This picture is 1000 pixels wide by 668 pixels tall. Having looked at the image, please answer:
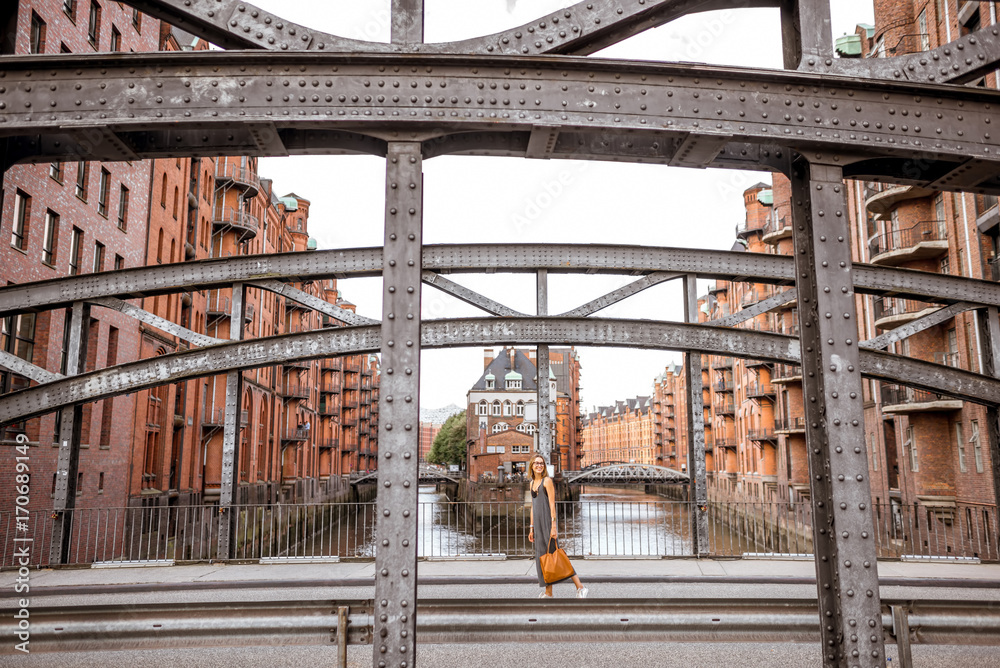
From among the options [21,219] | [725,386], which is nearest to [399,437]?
[21,219]

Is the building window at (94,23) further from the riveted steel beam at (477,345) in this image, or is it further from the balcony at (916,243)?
the balcony at (916,243)

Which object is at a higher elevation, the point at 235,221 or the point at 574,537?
the point at 235,221

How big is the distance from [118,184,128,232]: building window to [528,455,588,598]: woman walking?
70.8 feet

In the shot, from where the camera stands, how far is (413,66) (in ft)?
14.5

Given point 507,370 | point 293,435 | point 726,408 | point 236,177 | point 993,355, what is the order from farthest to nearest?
point 507,370 < point 726,408 < point 293,435 < point 236,177 < point 993,355

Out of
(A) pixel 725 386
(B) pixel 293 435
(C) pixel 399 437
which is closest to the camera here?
(C) pixel 399 437

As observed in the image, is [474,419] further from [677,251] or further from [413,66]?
[413,66]

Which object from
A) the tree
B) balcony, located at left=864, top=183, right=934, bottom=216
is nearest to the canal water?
balcony, located at left=864, top=183, right=934, bottom=216

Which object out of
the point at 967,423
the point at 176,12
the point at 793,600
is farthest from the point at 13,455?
the point at 967,423

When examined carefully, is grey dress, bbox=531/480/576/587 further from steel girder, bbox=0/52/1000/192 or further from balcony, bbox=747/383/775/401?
balcony, bbox=747/383/775/401

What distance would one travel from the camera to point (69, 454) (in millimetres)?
12430

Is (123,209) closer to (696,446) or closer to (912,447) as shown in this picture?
(696,446)

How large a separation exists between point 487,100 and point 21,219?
60.9ft

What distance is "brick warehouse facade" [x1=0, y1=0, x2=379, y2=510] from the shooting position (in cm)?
1834
